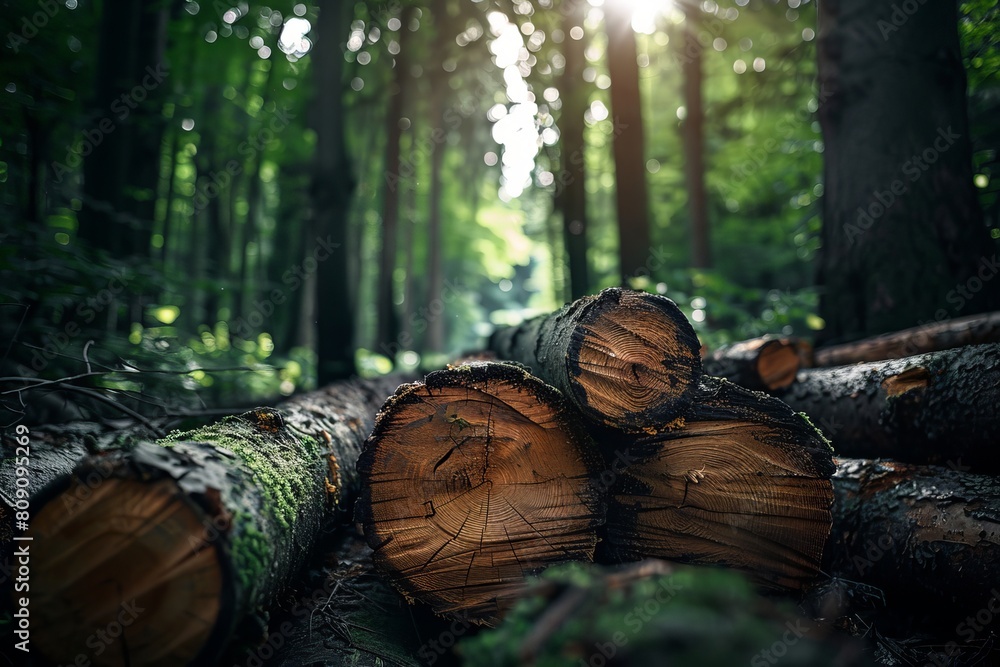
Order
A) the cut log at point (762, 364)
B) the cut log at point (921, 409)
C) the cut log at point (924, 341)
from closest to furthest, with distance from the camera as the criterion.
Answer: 1. the cut log at point (921, 409)
2. the cut log at point (924, 341)
3. the cut log at point (762, 364)

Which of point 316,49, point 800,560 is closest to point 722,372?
point 800,560

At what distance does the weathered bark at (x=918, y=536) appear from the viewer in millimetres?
2292

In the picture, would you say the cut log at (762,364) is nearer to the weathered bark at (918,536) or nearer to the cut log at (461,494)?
the weathered bark at (918,536)

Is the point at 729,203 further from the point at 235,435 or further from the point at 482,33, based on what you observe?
the point at 235,435

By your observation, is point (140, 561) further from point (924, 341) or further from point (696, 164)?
point (696, 164)

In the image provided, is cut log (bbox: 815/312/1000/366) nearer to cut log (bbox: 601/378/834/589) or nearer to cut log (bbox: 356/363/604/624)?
cut log (bbox: 601/378/834/589)

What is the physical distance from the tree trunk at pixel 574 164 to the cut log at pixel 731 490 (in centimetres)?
663

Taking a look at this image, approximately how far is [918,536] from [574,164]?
7512 mm

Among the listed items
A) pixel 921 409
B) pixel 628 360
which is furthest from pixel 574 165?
pixel 628 360


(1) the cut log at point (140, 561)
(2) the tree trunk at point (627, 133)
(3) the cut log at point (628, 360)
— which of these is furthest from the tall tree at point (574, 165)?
(1) the cut log at point (140, 561)

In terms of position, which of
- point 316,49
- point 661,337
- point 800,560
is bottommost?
point 800,560

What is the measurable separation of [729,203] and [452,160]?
32.1 ft

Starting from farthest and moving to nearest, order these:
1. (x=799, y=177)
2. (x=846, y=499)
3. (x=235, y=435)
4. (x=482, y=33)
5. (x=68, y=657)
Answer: (x=482, y=33) < (x=799, y=177) < (x=846, y=499) < (x=235, y=435) < (x=68, y=657)

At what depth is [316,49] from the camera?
7.17 metres
